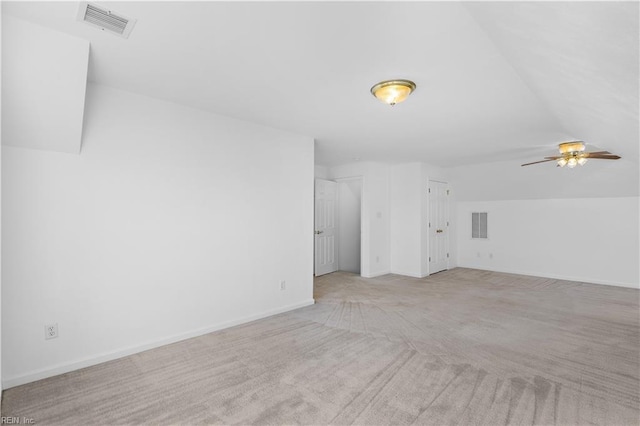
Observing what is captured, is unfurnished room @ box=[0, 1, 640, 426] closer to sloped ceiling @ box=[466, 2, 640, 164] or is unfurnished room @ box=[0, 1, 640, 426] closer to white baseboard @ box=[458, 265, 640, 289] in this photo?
sloped ceiling @ box=[466, 2, 640, 164]

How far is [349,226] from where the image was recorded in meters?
7.59

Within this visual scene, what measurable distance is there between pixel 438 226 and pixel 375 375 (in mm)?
5251

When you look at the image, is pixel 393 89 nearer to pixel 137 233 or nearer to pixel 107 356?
pixel 137 233

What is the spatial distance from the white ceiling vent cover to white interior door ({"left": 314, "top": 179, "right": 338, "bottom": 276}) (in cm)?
477

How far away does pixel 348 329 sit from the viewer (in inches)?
141

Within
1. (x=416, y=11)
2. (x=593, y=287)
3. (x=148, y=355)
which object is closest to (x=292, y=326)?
(x=148, y=355)

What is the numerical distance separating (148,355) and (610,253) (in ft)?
24.9

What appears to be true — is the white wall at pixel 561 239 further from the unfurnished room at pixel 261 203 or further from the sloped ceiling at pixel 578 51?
the sloped ceiling at pixel 578 51

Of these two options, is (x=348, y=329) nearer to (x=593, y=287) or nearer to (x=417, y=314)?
(x=417, y=314)

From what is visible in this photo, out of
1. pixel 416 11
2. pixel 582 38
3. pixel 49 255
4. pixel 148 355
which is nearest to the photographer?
pixel 582 38

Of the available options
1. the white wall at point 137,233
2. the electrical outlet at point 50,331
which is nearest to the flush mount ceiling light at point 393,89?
the white wall at point 137,233

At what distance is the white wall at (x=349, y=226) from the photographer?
7.47 m

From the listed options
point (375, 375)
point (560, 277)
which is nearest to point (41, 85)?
point (375, 375)

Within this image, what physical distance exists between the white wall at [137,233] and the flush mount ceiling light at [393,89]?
1768 mm
